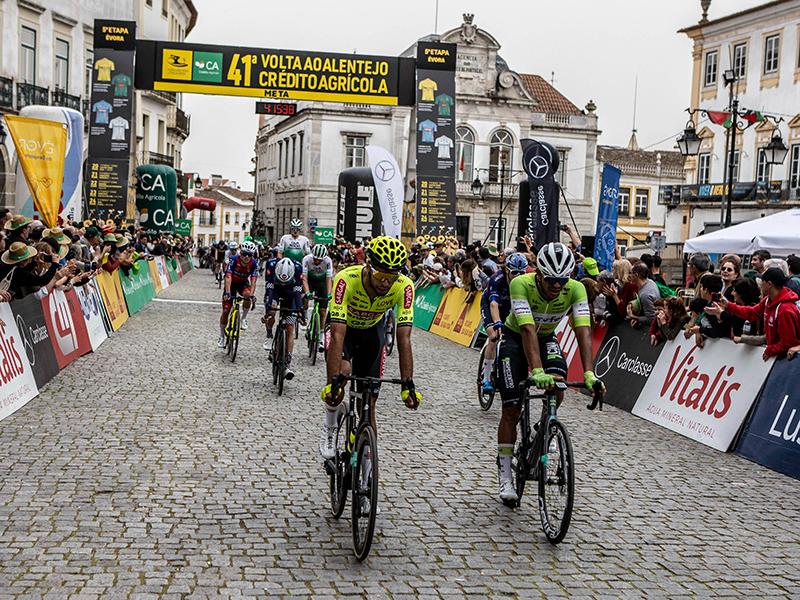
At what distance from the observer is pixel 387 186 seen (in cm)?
2216

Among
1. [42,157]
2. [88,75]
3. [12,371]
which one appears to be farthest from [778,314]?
[88,75]

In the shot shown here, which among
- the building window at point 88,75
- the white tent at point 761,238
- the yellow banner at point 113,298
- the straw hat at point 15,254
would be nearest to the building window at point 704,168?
the building window at point 88,75

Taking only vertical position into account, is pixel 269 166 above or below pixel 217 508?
above

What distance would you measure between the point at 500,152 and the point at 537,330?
166 ft

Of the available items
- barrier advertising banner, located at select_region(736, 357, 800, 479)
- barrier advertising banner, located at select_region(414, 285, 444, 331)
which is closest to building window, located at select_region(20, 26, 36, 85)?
barrier advertising banner, located at select_region(414, 285, 444, 331)

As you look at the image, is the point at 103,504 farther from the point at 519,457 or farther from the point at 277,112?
the point at 277,112

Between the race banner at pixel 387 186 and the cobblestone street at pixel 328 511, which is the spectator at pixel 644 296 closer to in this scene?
the cobblestone street at pixel 328 511

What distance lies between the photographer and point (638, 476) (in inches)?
295

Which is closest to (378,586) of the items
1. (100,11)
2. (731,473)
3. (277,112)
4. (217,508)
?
(217,508)

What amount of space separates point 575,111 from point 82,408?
54.5 metres

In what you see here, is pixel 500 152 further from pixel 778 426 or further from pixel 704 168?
pixel 778 426

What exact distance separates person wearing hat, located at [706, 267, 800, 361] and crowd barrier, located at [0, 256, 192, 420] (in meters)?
7.35

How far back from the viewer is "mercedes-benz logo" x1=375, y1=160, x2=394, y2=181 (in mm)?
22031

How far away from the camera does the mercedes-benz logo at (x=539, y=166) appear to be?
1697 cm
